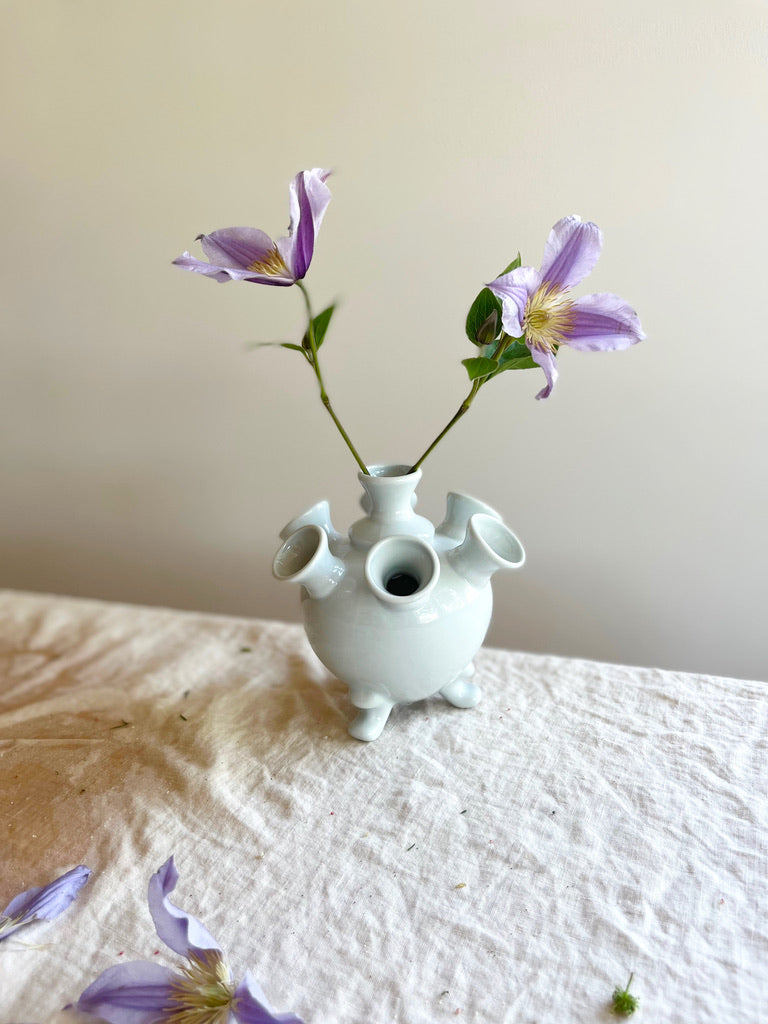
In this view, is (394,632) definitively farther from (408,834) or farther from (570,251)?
(570,251)

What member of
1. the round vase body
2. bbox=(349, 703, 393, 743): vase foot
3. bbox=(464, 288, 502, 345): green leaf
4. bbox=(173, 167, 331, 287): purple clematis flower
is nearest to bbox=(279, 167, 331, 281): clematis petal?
bbox=(173, 167, 331, 287): purple clematis flower

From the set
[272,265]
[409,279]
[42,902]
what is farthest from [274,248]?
[42,902]

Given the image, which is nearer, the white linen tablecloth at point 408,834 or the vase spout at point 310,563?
the white linen tablecloth at point 408,834

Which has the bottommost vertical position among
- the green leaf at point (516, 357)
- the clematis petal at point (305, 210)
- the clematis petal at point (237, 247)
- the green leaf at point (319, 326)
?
the green leaf at point (516, 357)

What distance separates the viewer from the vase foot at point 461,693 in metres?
0.80

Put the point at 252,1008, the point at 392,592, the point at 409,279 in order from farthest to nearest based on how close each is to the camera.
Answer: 1. the point at 409,279
2. the point at 392,592
3. the point at 252,1008

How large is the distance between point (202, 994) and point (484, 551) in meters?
0.39

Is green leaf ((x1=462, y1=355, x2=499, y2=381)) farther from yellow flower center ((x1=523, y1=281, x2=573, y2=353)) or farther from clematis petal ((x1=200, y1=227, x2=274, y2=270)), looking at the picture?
clematis petal ((x1=200, y1=227, x2=274, y2=270))

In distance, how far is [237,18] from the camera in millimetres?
1020

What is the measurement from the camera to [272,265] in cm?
68

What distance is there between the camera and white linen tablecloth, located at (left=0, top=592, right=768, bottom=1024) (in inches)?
20.8

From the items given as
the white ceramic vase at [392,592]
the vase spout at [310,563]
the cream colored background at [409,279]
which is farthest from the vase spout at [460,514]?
the cream colored background at [409,279]

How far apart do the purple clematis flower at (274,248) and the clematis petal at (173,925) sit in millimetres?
432

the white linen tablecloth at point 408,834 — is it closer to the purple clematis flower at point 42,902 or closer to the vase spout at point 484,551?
the purple clematis flower at point 42,902
